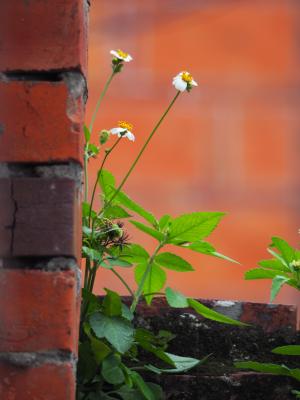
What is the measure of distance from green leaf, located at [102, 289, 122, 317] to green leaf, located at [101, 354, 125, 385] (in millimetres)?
50

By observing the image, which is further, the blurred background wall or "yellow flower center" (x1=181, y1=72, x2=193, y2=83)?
the blurred background wall

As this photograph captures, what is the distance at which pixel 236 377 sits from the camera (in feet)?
4.09

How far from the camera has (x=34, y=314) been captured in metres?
1.00

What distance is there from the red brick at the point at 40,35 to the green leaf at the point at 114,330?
0.28 m

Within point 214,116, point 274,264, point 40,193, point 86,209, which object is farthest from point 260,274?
point 214,116

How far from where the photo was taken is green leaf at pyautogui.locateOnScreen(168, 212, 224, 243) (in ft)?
3.99

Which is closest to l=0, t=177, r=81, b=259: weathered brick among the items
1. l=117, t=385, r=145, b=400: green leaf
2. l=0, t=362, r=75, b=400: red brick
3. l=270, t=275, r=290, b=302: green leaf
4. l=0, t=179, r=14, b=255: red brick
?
l=0, t=179, r=14, b=255: red brick

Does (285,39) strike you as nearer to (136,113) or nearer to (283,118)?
(283,118)

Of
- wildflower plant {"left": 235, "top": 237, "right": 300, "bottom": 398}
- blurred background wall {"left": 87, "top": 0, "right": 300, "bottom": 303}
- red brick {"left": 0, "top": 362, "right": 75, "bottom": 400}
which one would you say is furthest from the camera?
blurred background wall {"left": 87, "top": 0, "right": 300, "bottom": 303}

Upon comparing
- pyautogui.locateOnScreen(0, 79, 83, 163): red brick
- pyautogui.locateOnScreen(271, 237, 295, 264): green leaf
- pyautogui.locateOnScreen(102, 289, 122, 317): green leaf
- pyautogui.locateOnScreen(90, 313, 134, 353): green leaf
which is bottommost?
pyautogui.locateOnScreen(90, 313, 134, 353): green leaf

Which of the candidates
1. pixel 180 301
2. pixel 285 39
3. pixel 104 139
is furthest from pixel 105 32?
pixel 180 301

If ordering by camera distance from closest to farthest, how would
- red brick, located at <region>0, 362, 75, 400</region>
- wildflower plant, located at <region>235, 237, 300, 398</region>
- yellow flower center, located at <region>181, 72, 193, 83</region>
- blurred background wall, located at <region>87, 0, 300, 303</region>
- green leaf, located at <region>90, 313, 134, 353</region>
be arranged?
red brick, located at <region>0, 362, 75, 400</region>
green leaf, located at <region>90, 313, 134, 353</region>
wildflower plant, located at <region>235, 237, 300, 398</region>
yellow flower center, located at <region>181, 72, 193, 83</region>
blurred background wall, located at <region>87, 0, 300, 303</region>

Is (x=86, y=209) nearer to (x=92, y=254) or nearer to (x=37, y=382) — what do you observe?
(x=92, y=254)

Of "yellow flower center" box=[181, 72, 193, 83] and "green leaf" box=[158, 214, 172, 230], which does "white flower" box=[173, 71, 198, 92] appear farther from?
"green leaf" box=[158, 214, 172, 230]
